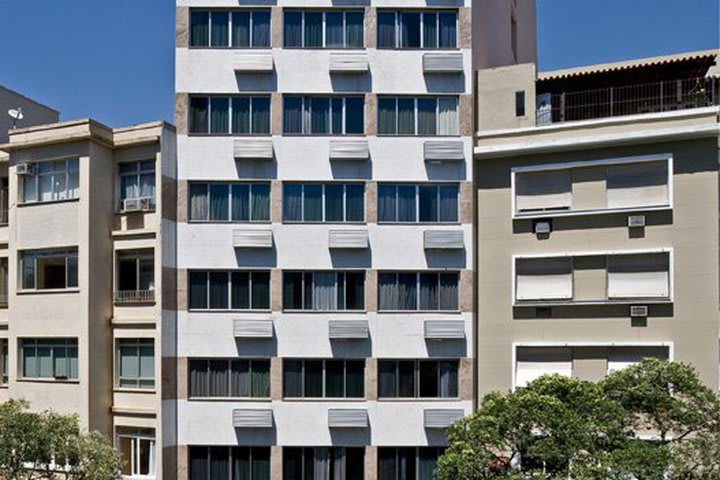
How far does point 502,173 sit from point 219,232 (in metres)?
9.52

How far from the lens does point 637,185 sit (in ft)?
64.6

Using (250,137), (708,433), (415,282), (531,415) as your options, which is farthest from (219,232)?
(708,433)

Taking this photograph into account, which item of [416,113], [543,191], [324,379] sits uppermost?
[416,113]

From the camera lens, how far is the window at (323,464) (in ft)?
68.0

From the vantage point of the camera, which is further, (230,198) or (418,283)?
(230,198)

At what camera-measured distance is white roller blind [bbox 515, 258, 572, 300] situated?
20.2 m

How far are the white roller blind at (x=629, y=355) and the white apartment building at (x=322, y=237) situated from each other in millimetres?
4295

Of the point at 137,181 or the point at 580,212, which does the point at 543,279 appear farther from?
the point at 137,181

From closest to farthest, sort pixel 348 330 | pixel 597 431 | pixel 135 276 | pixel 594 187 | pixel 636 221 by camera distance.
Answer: pixel 597 431 < pixel 636 221 < pixel 594 187 < pixel 348 330 < pixel 135 276

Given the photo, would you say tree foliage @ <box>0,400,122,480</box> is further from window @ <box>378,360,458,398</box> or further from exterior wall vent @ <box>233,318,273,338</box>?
window @ <box>378,360,458,398</box>

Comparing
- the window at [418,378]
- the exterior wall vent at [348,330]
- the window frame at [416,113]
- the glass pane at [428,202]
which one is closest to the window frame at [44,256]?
the exterior wall vent at [348,330]

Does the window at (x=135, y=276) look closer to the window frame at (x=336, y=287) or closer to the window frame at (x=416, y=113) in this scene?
the window frame at (x=336, y=287)

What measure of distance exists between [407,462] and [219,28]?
15.6m

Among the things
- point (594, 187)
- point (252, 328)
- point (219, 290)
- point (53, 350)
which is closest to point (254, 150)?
point (219, 290)
